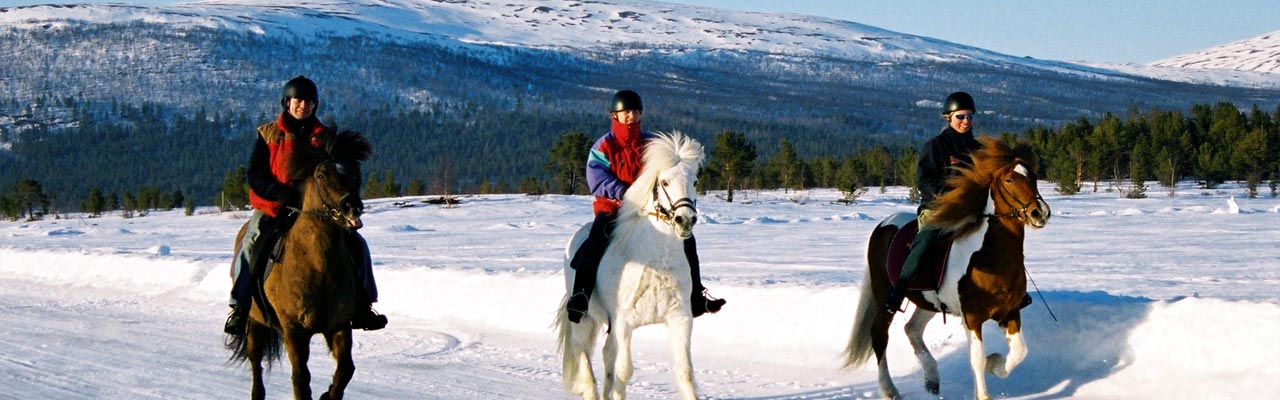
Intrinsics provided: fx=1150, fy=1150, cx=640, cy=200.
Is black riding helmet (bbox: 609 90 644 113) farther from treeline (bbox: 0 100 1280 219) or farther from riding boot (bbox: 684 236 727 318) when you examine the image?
riding boot (bbox: 684 236 727 318)

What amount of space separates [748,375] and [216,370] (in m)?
4.43

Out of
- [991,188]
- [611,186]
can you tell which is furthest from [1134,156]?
[611,186]

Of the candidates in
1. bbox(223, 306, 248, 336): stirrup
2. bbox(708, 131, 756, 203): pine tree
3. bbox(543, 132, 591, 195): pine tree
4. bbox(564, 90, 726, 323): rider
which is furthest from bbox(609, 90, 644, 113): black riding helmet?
bbox(543, 132, 591, 195): pine tree

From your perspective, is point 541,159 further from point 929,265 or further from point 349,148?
point 349,148

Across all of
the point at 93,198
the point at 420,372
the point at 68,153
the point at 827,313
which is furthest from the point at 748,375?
the point at 68,153

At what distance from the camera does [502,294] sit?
13.8 m

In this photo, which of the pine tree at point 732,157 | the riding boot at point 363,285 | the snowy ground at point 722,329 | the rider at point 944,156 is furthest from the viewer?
the pine tree at point 732,157

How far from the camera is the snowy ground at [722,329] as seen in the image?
7.97 m

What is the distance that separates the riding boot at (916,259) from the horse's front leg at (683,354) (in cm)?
174

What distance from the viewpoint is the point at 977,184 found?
25.4ft

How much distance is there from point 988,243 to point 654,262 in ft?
7.22

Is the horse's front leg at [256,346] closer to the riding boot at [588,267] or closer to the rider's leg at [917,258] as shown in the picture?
the riding boot at [588,267]

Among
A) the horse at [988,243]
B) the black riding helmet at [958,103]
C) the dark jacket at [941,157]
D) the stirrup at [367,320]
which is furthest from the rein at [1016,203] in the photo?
the stirrup at [367,320]

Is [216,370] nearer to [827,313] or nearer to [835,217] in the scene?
[827,313]
